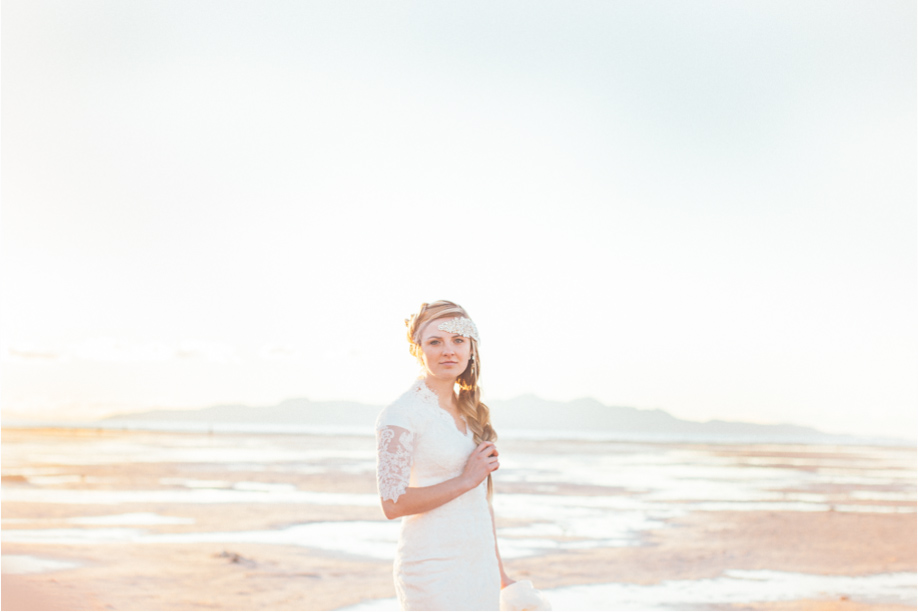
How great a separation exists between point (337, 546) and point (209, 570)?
2111mm

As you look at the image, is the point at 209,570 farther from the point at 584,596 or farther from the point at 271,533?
the point at 584,596

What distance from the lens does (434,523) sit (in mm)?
3027

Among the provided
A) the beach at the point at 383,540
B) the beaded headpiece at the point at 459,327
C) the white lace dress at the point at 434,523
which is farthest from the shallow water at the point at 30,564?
the beaded headpiece at the point at 459,327

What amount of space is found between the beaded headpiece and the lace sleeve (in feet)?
1.47

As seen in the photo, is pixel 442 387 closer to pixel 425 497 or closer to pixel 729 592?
pixel 425 497

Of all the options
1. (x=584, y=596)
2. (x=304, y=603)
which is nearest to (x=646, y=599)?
(x=584, y=596)

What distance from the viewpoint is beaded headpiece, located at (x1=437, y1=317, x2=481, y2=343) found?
3.17 meters

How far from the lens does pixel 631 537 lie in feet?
42.5

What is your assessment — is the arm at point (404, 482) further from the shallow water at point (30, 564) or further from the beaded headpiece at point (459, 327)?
the shallow water at point (30, 564)

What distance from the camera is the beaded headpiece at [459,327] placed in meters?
3.17

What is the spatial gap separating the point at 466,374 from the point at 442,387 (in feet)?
0.61

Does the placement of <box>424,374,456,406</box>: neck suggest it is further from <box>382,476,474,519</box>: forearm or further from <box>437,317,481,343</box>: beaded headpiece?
<box>382,476,474,519</box>: forearm

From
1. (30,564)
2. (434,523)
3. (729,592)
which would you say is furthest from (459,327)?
(30,564)

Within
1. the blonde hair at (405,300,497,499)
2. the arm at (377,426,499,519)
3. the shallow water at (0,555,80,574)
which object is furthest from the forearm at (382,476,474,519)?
the shallow water at (0,555,80,574)
